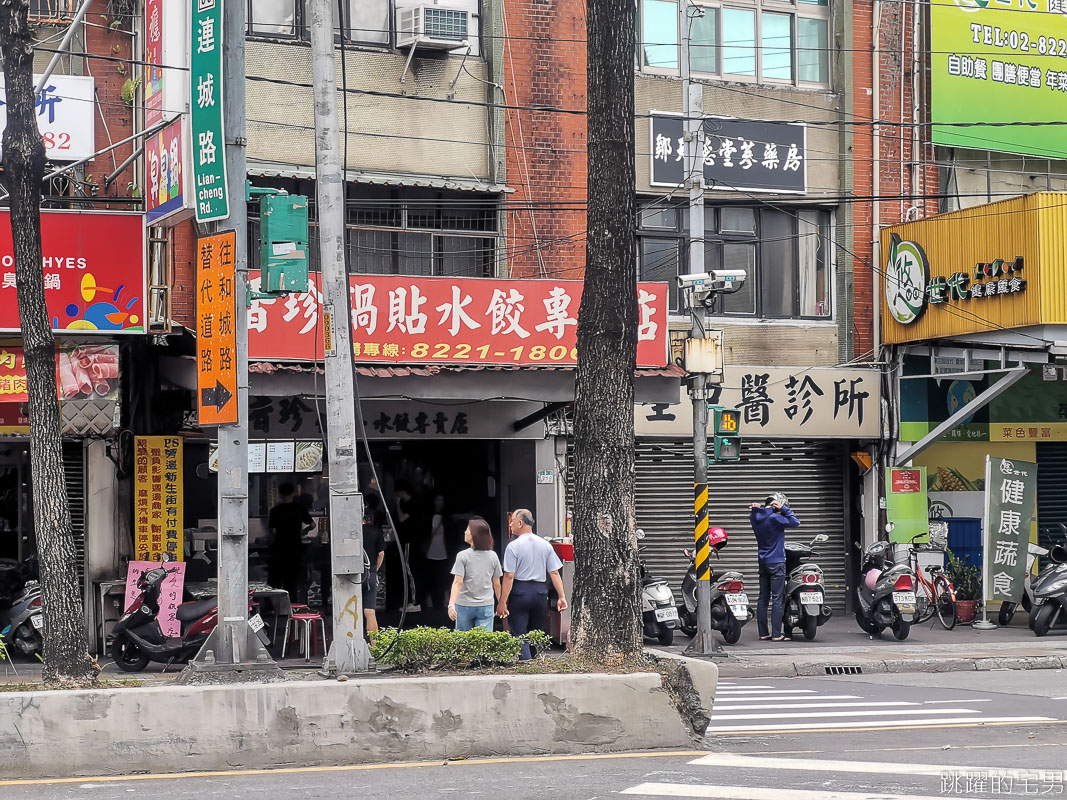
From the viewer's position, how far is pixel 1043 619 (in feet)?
59.8

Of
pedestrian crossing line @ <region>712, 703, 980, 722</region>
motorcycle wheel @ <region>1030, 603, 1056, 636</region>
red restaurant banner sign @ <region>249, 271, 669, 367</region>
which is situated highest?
red restaurant banner sign @ <region>249, 271, 669, 367</region>

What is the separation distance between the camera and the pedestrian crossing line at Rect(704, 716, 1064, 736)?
10641 mm

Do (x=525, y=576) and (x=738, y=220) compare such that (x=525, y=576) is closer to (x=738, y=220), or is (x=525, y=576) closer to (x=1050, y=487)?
(x=738, y=220)

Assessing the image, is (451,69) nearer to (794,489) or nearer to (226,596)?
(794,489)

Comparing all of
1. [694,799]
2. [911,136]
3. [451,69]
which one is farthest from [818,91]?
[694,799]

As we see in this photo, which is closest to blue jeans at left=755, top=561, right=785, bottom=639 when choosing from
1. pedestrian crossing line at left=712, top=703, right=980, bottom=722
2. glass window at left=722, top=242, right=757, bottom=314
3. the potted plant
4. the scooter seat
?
the potted plant

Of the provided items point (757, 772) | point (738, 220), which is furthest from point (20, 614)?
point (738, 220)

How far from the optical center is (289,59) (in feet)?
58.2

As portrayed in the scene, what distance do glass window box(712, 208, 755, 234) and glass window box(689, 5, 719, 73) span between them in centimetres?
215

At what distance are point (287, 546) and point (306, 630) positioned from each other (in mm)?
2685

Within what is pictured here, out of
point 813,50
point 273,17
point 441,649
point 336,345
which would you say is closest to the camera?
point 441,649

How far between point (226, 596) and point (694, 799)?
14.8 feet

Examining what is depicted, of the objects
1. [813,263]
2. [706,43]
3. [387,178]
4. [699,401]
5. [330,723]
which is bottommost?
[330,723]

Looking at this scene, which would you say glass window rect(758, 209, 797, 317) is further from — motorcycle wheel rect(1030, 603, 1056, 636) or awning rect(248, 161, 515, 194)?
motorcycle wheel rect(1030, 603, 1056, 636)
